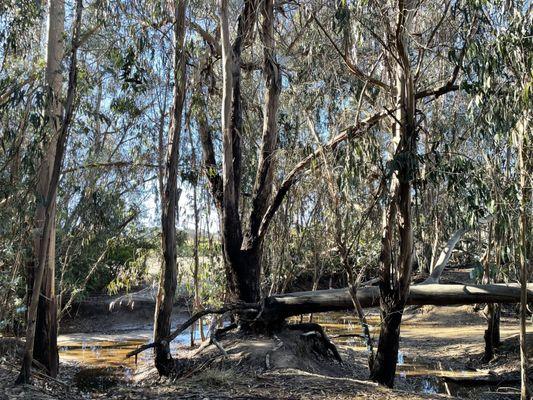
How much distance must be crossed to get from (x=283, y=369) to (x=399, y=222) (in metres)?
2.44

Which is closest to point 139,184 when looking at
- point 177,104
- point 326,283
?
point 177,104

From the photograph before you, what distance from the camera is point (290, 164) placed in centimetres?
1060

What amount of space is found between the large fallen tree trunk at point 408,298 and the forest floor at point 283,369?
0.50m

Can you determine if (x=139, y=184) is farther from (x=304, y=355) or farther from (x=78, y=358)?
(x=304, y=355)

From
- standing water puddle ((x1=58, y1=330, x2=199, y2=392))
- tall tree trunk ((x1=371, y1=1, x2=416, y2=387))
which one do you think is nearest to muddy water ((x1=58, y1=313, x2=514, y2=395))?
standing water puddle ((x1=58, y1=330, x2=199, y2=392))

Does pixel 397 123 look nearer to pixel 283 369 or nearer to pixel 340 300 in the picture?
pixel 340 300

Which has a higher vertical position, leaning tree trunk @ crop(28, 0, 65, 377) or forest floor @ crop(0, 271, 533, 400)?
leaning tree trunk @ crop(28, 0, 65, 377)

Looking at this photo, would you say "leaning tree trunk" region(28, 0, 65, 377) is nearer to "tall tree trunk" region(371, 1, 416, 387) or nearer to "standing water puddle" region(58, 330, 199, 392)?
"standing water puddle" region(58, 330, 199, 392)

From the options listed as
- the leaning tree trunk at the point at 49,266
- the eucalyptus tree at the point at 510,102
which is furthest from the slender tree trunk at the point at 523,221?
the leaning tree trunk at the point at 49,266

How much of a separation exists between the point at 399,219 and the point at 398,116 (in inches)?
50.5

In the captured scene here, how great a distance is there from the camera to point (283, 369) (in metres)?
7.95

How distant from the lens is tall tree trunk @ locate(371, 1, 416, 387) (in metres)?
6.95

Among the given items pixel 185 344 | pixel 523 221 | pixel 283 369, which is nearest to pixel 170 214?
pixel 283 369

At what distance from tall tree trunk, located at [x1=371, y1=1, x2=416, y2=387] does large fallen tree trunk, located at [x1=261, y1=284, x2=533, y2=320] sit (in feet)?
2.87
